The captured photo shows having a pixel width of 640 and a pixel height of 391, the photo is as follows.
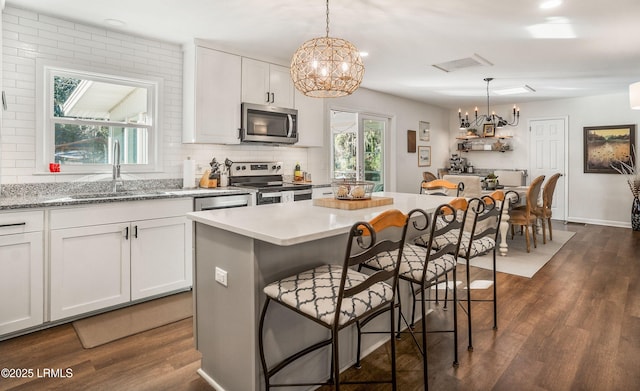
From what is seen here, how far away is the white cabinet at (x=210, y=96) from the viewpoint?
3.75 metres

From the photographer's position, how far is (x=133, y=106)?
3719 millimetres

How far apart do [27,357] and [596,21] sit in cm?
496

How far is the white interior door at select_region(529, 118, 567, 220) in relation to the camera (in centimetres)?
712

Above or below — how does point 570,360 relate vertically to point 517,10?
below

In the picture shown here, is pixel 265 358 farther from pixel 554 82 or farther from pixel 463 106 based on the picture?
pixel 463 106

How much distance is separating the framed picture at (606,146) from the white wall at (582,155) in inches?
3.5

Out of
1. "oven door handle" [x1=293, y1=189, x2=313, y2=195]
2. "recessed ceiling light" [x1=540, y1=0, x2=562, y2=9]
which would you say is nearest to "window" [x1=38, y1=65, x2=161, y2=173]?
"oven door handle" [x1=293, y1=189, x2=313, y2=195]

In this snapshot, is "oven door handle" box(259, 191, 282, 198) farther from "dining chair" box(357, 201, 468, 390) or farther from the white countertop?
"dining chair" box(357, 201, 468, 390)

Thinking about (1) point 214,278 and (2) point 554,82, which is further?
(2) point 554,82

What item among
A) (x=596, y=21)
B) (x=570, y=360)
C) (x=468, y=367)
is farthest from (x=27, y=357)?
(x=596, y=21)

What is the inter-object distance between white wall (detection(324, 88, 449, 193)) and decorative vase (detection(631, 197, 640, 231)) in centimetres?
342

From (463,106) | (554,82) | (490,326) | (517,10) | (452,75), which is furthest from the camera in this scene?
(463,106)

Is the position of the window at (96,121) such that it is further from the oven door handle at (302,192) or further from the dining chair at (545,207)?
the dining chair at (545,207)

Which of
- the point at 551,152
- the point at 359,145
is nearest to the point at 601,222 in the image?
the point at 551,152
